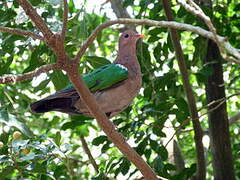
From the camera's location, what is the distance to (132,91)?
4523 mm

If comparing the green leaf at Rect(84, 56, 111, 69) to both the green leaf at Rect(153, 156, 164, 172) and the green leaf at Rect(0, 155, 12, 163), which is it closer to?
the green leaf at Rect(153, 156, 164, 172)

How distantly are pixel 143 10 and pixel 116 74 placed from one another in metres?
0.71

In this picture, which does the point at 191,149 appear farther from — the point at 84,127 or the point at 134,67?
the point at 134,67

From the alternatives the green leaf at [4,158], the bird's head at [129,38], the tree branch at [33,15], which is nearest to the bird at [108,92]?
the green leaf at [4,158]

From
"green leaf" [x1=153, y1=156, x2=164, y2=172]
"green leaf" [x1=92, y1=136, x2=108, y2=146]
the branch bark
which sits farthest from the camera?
"green leaf" [x1=92, y1=136, x2=108, y2=146]

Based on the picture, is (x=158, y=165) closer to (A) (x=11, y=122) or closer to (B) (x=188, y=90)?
(B) (x=188, y=90)

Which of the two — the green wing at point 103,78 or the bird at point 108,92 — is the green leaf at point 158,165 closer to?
the bird at point 108,92

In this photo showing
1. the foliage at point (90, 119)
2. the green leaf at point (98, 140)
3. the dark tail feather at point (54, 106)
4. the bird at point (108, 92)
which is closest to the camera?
the dark tail feather at point (54, 106)

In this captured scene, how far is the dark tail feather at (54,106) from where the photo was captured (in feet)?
13.7

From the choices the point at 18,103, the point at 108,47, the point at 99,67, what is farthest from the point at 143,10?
Result: the point at 108,47

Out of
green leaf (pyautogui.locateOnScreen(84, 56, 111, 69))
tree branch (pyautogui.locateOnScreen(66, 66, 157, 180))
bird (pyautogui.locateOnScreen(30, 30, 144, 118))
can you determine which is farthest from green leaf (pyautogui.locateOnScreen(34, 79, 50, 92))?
tree branch (pyautogui.locateOnScreen(66, 66, 157, 180))

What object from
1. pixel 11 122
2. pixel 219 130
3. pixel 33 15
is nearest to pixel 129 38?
pixel 219 130

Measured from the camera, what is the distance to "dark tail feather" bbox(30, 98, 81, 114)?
4.19 m

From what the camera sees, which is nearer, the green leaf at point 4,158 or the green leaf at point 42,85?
the green leaf at point 4,158
